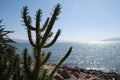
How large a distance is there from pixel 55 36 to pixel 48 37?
213 mm

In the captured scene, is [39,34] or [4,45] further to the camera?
[4,45]

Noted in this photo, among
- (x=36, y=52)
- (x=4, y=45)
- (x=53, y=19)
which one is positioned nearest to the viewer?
(x=53, y=19)

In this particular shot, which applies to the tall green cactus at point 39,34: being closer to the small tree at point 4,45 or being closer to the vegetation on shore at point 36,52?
the vegetation on shore at point 36,52

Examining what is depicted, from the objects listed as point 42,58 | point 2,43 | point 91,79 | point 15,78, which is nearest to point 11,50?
point 2,43

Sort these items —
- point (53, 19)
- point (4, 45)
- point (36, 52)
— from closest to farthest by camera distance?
1. point (53, 19)
2. point (36, 52)
3. point (4, 45)

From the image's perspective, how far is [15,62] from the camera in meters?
7.87

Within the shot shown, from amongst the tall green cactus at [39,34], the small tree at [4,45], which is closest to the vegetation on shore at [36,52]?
the tall green cactus at [39,34]

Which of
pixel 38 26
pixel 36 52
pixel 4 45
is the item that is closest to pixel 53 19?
pixel 38 26

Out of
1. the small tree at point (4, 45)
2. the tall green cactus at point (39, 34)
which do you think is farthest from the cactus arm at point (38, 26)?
the small tree at point (4, 45)

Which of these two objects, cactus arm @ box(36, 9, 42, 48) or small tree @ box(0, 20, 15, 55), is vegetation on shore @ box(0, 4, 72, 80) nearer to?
cactus arm @ box(36, 9, 42, 48)

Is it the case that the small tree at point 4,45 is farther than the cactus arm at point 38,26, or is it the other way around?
the small tree at point 4,45

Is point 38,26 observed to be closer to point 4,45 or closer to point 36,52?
point 36,52

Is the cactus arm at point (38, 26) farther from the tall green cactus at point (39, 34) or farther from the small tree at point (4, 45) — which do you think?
the small tree at point (4, 45)

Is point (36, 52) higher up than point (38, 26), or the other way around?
point (38, 26)
